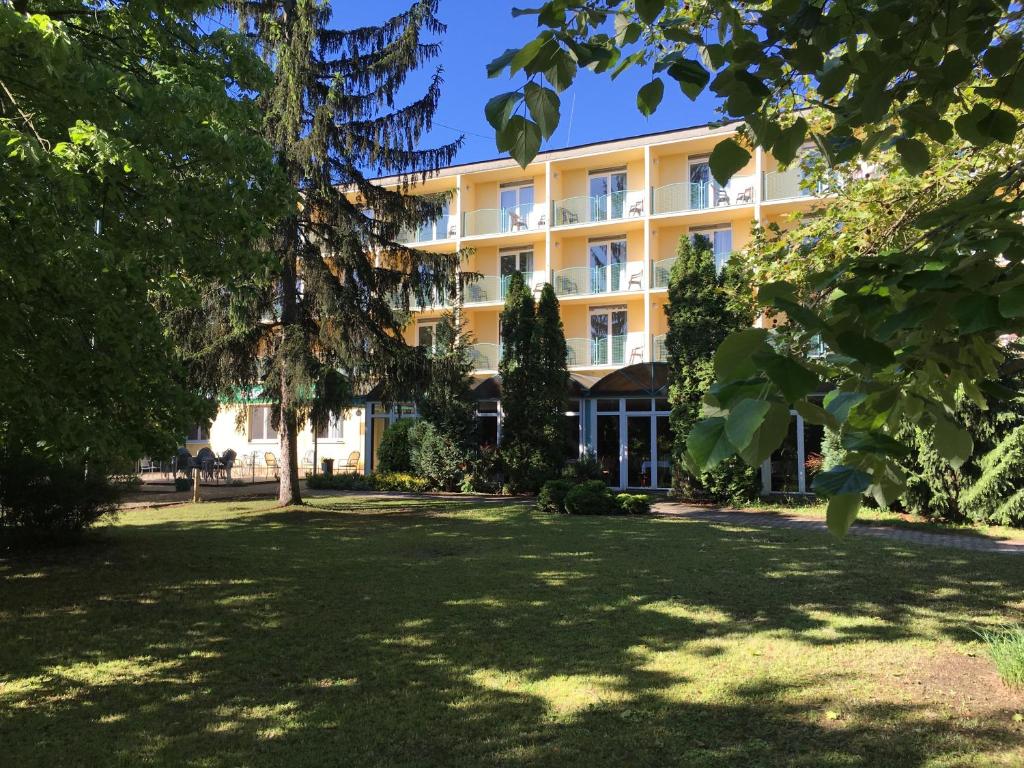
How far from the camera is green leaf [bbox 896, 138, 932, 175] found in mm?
2547

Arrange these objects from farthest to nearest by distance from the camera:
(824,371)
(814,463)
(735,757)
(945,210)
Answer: (814,463) < (735,757) < (945,210) < (824,371)

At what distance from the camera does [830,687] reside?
15.6 ft

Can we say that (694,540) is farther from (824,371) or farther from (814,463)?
(824,371)

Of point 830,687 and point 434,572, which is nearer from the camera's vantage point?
point 830,687

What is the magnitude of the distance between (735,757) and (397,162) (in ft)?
52.9

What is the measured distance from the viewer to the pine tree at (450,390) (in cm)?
1780

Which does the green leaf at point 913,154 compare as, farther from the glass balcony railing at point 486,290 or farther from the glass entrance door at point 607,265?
the glass balcony railing at point 486,290

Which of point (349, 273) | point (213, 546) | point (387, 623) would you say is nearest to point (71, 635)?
point (387, 623)

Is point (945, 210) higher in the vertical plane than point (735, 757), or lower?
higher

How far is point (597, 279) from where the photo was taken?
2766 centimetres

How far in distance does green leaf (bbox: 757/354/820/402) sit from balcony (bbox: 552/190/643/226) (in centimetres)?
2666

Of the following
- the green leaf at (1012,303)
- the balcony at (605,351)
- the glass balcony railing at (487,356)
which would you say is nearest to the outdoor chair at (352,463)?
the glass balcony railing at (487,356)

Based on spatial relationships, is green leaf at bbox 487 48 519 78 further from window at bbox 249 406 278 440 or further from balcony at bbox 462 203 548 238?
window at bbox 249 406 278 440

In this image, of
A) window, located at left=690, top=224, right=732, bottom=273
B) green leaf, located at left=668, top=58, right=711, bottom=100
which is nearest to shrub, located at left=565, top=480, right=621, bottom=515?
window, located at left=690, top=224, right=732, bottom=273
